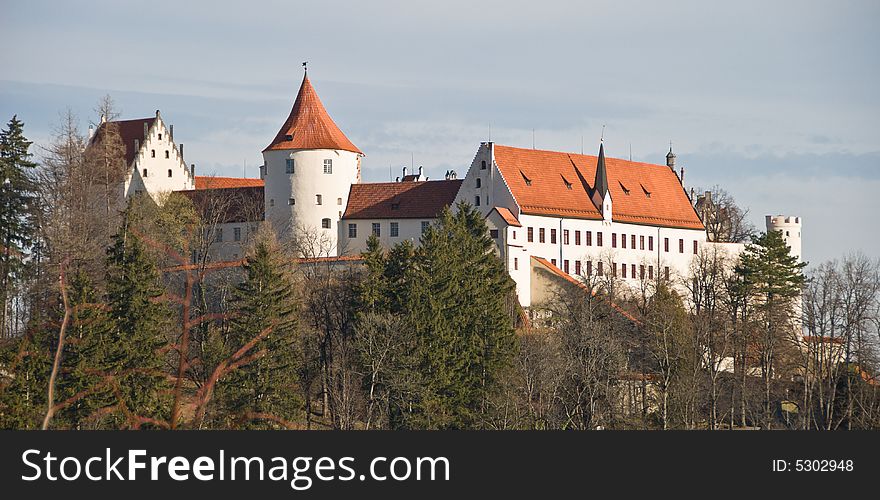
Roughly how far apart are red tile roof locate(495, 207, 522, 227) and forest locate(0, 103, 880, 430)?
427cm

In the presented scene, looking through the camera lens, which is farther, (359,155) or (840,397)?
(359,155)

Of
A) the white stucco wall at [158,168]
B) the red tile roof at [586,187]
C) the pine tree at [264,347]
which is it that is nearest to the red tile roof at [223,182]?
the white stucco wall at [158,168]

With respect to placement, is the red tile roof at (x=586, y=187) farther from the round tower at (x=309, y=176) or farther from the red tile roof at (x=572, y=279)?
the round tower at (x=309, y=176)

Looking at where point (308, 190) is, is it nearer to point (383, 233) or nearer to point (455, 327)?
point (383, 233)

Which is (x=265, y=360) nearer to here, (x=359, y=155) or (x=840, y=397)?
(x=840, y=397)

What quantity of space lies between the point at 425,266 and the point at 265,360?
35.7 feet

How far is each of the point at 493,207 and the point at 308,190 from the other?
10398 mm

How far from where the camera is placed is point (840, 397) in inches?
2665

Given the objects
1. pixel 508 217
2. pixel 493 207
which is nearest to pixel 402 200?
pixel 493 207

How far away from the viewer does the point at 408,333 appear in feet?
205

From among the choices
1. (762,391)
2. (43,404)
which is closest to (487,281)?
(762,391)

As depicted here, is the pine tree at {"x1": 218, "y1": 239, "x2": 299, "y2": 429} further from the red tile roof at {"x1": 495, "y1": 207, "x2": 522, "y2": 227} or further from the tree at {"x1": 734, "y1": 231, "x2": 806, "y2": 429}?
the tree at {"x1": 734, "y1": 231, "x2": 806, "y2": 429}

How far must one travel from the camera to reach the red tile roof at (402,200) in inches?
3327

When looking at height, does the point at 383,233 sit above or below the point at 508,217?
below
